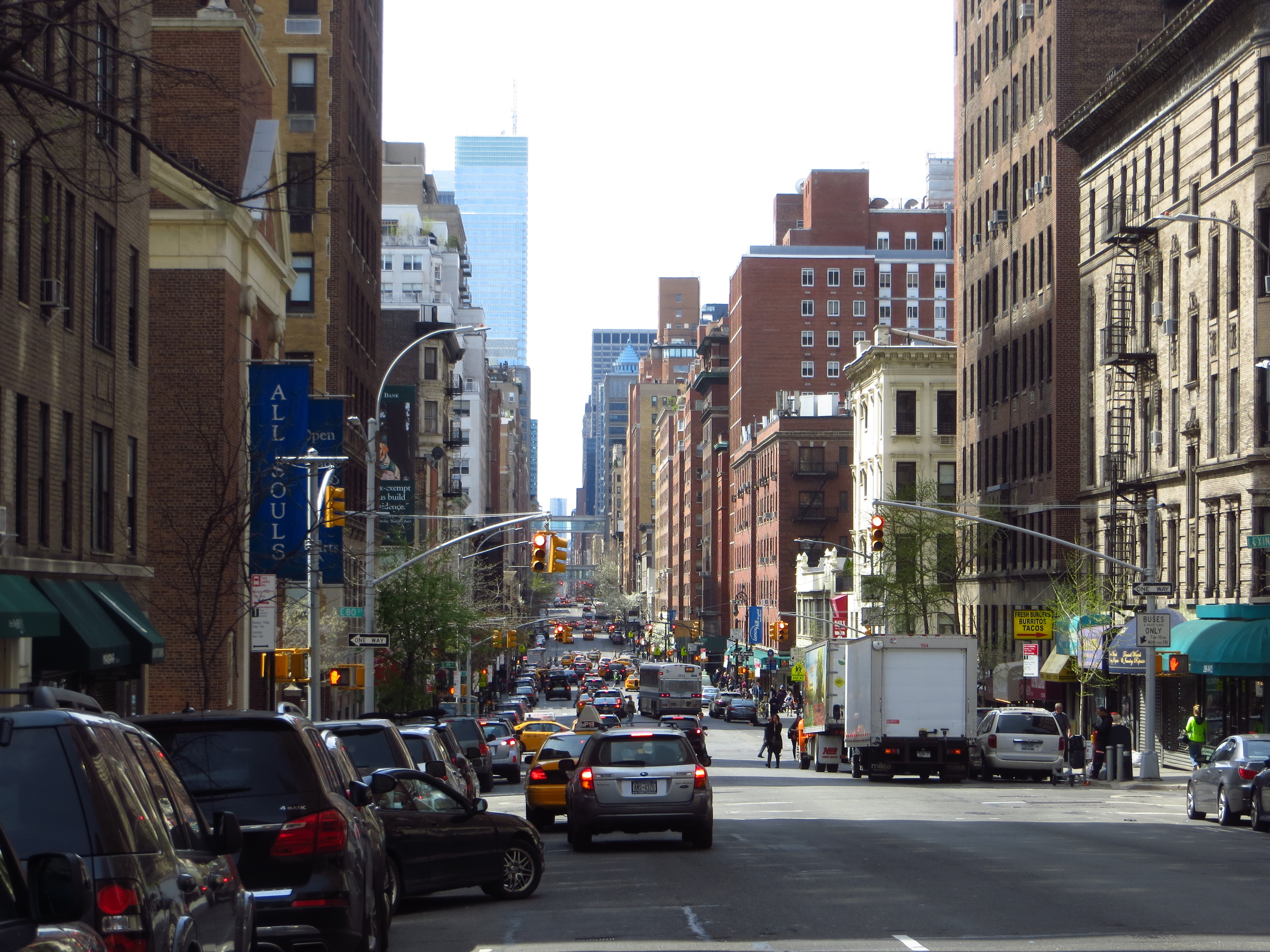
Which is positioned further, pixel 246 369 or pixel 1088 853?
pixel 246 369

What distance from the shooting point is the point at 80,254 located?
28.5 meters

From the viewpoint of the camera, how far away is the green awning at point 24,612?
23172mm

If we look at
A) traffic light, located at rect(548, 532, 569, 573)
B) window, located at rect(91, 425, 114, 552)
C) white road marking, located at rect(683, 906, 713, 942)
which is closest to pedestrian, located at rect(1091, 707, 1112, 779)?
traffic light, located at rect(548, 532, 569, 573)

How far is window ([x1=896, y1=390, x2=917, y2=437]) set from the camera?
94.2m

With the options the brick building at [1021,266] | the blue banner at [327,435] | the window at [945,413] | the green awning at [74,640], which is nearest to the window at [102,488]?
the green awning at [74,640]

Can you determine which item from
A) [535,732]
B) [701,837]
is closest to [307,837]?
[701,837]

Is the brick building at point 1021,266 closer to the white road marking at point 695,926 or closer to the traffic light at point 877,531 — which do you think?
the traffic light at point 877,531

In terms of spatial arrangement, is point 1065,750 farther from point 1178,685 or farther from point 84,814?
point 84,814

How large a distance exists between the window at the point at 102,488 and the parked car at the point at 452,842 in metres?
14.6

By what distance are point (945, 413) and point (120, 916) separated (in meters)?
90.0

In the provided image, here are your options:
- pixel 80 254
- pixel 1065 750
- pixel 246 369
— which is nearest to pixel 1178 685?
pixel 1065 750

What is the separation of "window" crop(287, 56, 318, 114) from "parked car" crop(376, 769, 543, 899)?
48369mm

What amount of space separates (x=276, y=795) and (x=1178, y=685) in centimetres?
4648

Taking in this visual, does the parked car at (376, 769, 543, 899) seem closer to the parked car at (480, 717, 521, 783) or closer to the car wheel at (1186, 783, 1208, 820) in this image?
the car wheel at (1186, 783, 1208, 820)
